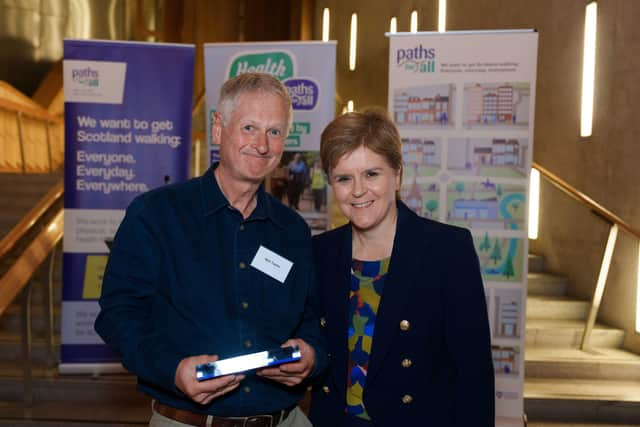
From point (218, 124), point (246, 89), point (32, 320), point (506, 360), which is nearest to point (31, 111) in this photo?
point (32, 320)

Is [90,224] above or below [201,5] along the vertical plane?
below

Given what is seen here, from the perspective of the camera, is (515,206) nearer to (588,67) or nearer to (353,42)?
(588,67)

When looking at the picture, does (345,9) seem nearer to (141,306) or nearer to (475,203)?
(475,203)

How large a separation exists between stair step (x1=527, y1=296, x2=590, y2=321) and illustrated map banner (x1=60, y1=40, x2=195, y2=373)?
3.51m

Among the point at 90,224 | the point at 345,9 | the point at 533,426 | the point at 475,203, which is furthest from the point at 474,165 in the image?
the point at 345,9

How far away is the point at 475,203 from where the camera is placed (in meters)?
4.46

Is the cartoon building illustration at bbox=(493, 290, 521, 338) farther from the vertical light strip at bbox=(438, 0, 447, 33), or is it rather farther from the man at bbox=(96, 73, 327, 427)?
the vertical light strip at bbox=(438, 0, 447, 33)

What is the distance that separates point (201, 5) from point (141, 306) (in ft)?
49.3

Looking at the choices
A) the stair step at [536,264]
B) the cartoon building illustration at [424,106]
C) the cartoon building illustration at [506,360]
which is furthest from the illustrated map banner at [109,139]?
the stair step at [536,264]

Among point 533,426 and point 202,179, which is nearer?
point 202,179

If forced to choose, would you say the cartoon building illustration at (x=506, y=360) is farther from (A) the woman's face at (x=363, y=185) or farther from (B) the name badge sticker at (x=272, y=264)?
(B) the name badge sticker at (x=272, y=264)

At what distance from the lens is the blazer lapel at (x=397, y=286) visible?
6.85 feet

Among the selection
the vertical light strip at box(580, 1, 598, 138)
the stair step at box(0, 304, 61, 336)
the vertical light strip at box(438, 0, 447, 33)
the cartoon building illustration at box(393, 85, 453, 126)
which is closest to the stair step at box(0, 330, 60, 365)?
the stair step at box(0, 304, 61, 336)

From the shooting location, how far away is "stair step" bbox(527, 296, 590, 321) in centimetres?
656
